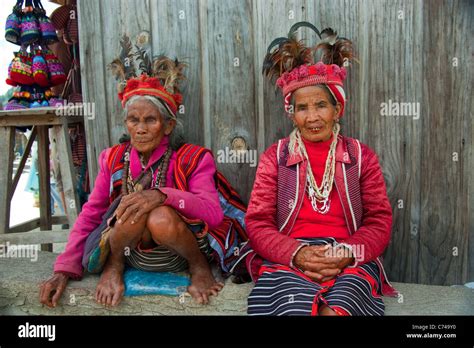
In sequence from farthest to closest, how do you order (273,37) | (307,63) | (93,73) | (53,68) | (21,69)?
(53,68) < (21,69) < (93,73) < (273,37) < (307,63)

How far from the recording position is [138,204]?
2.20 metres

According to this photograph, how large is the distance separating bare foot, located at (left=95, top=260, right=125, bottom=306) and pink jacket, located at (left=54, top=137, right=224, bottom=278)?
19cm

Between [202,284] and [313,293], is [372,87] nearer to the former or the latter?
[313,293]

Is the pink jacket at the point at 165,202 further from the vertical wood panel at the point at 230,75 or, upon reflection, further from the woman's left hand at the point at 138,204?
the vertical wood panel at the point at 230,75

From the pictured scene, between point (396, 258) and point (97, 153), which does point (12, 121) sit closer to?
point (97, 153)

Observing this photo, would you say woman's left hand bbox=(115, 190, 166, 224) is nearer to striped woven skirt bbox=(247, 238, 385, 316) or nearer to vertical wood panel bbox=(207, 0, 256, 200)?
striped woven skirt bbox=(247, 238, 385, 316)

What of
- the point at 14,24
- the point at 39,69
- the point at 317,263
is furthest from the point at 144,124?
the point at 14,24

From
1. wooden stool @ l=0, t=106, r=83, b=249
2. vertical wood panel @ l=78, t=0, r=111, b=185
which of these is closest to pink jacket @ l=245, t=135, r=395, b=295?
vertical wood panel @ l=78, t=0, r=111, b=185

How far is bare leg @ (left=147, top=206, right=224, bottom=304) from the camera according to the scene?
7.22 feet

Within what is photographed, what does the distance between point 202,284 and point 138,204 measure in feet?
1.81

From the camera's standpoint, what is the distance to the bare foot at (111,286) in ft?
7.55

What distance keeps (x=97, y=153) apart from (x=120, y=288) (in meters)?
1.14

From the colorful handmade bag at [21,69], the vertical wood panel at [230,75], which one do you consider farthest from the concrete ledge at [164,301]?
the colorful handmade bag at [21,69]
